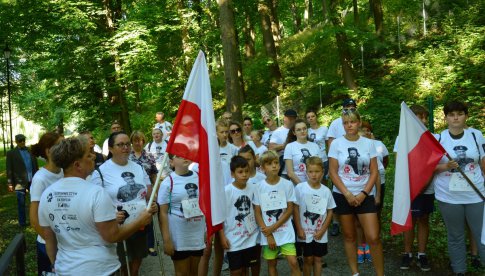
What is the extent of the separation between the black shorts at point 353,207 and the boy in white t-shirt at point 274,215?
64cm

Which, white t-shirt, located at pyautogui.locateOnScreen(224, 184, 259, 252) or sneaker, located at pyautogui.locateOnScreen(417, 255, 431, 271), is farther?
sneaker, located at pyautogui.locateOnScreen(417, 255, 431, 271)

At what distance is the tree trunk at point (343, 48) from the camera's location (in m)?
14.8

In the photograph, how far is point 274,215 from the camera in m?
4.89

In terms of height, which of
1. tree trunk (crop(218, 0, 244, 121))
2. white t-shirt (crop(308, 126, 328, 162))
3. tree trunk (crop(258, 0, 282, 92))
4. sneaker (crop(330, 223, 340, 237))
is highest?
tree trunk (crop(258, 0, 282, 92))

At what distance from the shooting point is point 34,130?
5866 centimetres

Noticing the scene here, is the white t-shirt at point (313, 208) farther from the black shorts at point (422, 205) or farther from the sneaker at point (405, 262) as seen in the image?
the sneaker at point (405, 262)

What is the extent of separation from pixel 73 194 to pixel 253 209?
228cm

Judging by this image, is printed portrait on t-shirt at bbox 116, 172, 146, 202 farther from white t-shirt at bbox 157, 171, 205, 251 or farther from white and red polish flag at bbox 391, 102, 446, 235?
white and red polish flag at bbox 391, 102, 446, 235

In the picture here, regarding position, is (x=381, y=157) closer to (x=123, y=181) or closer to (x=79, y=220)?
(x=123, y=181)

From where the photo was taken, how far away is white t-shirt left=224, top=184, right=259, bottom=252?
4.76m

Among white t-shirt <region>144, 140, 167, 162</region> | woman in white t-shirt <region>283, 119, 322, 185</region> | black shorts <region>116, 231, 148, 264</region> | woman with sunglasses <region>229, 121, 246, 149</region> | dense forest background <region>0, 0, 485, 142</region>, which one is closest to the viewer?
black shorts <region>116, 231, 148, 264</region>

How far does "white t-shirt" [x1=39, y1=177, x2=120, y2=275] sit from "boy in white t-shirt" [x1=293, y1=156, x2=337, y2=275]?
8.04 feet

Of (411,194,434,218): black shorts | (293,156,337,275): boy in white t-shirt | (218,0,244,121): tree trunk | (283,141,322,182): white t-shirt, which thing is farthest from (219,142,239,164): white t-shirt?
(218,0,244,121): tree trunk

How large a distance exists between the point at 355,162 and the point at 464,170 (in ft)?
4.17
